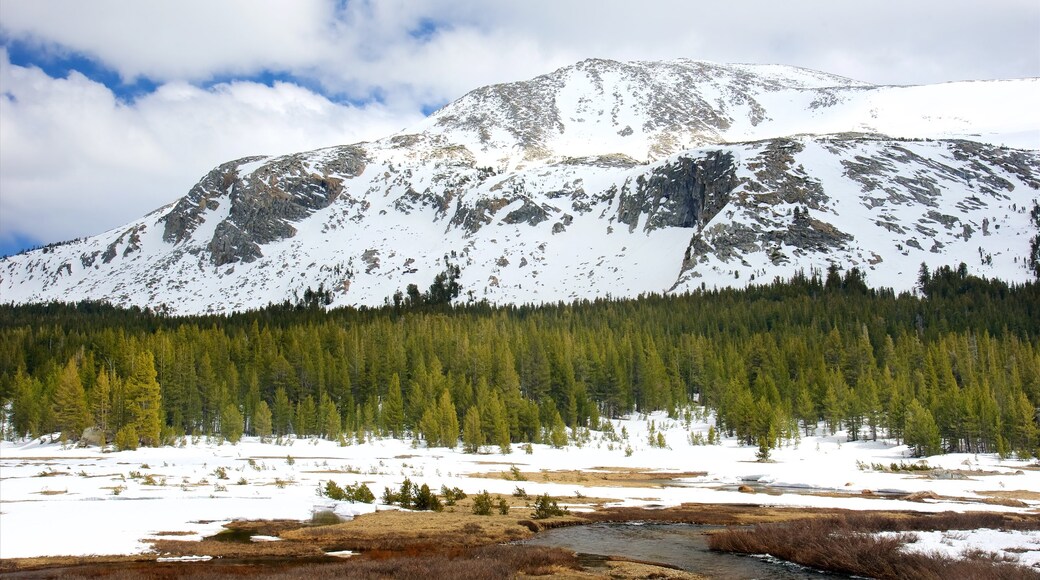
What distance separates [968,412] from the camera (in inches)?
2894

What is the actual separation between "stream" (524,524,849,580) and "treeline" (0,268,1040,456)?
48.3m

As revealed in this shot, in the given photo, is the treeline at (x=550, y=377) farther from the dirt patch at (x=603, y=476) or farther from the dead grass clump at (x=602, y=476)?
the dead grass clump at (x=602, y=476)

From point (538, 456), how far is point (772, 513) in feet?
139

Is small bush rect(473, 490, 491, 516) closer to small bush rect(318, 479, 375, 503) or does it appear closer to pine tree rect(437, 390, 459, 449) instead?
small bush rect(318, 479, 375, 503)

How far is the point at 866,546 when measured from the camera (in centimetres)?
2236

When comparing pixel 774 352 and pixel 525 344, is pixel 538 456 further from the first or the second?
pixel 774 352

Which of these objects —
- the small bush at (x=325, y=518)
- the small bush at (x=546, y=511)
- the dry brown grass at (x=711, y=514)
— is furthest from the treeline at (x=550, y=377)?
the small bush at (x=325, y=518)

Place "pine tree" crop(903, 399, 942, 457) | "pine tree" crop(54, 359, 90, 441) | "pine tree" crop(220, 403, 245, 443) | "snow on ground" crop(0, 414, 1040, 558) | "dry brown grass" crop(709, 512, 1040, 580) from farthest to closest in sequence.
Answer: "pine tree" crop(220, 403, 245, 443)
"pine tree" crop(54, 359, 90, 441)
"pine tree" crop(903, 399, 942, 457)
"snow on ground" crop(0, 414, 1040, 558)
"dry brown grass" crop(709, 512, 1040, 580)

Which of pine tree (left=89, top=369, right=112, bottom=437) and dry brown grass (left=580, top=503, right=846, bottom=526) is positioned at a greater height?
pine tree (left=89, top=369, right=112, bottom=437)

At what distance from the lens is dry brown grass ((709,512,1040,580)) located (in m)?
19.0

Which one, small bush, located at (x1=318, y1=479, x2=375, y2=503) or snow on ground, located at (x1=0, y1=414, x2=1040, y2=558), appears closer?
snow on ground, located at (x1=0, y1=414, x2=1040, y2=558)

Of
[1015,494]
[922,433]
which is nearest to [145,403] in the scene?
[1015,494]

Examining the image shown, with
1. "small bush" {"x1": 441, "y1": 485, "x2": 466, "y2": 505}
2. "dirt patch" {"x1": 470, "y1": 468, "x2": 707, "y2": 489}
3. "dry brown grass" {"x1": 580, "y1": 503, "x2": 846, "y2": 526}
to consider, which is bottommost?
"dirt patch" {"x1": 470, "y1": 468, "x2": 707, "y2": 489}

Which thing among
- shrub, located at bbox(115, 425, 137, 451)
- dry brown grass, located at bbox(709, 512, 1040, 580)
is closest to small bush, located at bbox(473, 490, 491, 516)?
dry brown grass, located at bbox(709, 512, 1040, 580)
